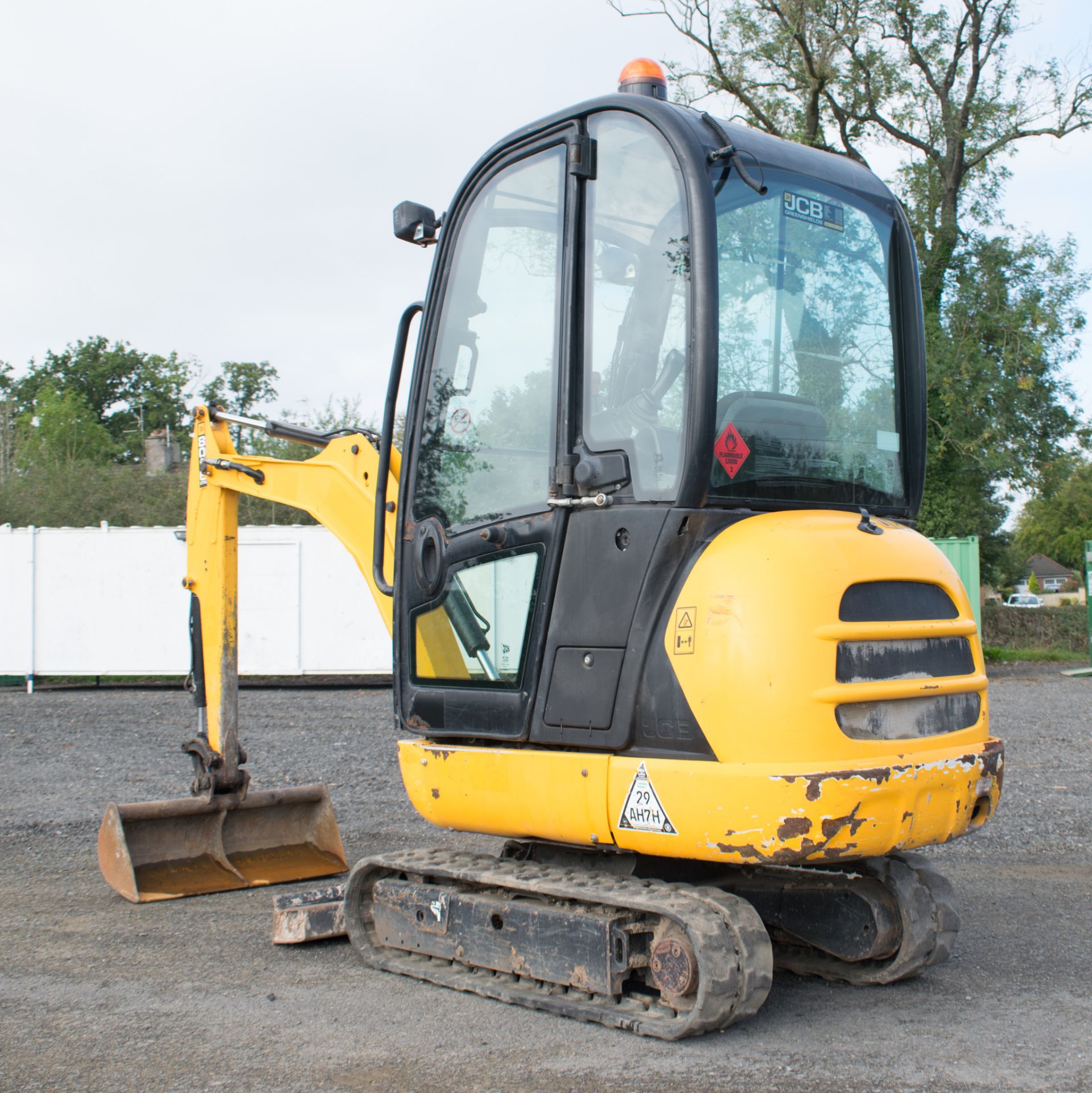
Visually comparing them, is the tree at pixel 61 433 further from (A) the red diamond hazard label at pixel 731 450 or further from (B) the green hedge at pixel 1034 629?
(A) the red diamond hazard label at pixel 731 450

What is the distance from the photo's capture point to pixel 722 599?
10.9 feet

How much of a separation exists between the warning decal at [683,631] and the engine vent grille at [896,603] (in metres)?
0.42

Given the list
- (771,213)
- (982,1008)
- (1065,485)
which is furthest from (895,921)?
(1065,485)

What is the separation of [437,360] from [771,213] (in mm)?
1281

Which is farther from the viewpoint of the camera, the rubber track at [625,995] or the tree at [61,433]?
the tree at [61,433]

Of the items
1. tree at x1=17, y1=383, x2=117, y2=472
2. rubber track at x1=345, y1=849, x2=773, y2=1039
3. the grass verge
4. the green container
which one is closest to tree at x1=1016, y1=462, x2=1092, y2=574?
the grass verge

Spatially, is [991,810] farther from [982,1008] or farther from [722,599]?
[722,599]

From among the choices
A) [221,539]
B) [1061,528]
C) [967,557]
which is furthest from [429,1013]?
[1061,528]

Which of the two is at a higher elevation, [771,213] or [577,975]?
[771,213]

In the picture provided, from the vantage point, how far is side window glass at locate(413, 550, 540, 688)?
382 centimetres

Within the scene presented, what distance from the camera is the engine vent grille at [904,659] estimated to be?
335cm

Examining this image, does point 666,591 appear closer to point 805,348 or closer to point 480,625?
point 480,625

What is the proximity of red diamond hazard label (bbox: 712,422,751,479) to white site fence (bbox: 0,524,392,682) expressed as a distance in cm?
1220

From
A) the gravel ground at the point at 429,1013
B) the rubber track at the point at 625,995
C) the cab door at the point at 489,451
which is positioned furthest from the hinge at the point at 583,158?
the gravel ground at the point at 429,1013
